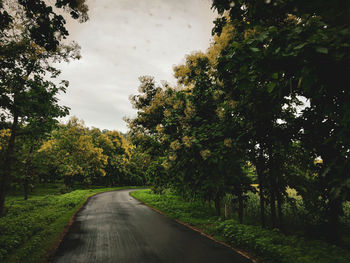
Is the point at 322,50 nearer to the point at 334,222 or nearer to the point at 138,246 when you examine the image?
the point at 138,246

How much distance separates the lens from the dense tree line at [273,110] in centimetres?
258

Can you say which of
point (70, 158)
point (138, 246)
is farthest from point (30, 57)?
point (70, 158)

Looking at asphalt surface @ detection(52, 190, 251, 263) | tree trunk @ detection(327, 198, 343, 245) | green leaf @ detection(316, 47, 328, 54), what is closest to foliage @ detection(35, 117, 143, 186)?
asphalt surface @ detection(52, 190, 251, 263)

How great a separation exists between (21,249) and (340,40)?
914 centimetres

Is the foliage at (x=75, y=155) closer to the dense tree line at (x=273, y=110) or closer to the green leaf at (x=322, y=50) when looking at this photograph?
the dense tree line at (x=273, y=110)

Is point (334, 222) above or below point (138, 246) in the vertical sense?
above

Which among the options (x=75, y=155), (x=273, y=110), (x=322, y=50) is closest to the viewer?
(x=322, y=50)

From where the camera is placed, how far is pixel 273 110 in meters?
5.65

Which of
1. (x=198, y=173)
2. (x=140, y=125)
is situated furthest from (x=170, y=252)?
(x=140, y=125)

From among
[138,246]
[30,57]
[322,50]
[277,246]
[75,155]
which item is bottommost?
→ [138,246]

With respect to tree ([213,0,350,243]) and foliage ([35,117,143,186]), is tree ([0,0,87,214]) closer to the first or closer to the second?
tree ([213,0,350,243])

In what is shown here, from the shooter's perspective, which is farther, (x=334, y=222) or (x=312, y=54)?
(x=334, y=222)

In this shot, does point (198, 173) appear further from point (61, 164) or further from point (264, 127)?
point (61, 164)

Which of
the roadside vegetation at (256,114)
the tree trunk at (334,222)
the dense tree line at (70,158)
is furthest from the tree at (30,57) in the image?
the tree trunk at (334,222)
